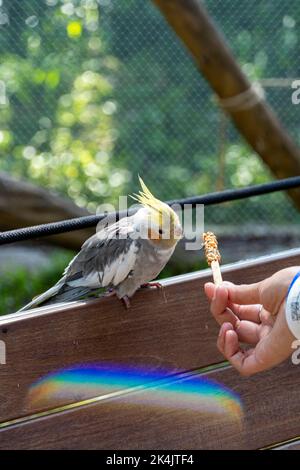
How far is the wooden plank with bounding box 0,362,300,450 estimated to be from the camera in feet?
3.37

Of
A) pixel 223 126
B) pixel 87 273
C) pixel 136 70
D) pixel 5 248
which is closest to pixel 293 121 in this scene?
pixel 223 126

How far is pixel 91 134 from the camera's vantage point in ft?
10.5

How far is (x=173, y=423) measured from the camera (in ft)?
3.59

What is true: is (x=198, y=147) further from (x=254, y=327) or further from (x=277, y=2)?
(x=254, y=327)

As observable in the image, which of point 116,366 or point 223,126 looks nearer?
point 116,366

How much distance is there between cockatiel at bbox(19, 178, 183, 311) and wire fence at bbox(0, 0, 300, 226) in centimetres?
152

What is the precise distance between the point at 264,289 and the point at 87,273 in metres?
0.47

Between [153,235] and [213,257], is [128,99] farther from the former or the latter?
[213,257]

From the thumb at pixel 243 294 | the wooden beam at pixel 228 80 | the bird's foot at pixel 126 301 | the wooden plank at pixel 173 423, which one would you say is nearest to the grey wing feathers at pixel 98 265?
the bird's foot at pixel 126 301

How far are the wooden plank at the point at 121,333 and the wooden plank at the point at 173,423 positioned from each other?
0.14ft

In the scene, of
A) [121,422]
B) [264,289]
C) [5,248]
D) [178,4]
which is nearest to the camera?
[264,289]

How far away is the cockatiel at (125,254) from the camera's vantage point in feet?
3.92

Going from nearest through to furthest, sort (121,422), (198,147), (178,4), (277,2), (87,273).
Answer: (121,422)
(87,273)
(178,4)
(277,2)
(198,147)

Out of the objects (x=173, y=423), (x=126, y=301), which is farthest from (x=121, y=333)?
(x=173, y=423)
